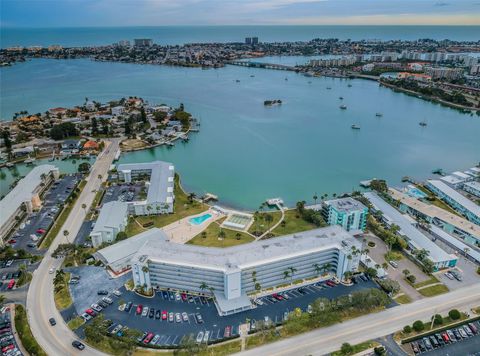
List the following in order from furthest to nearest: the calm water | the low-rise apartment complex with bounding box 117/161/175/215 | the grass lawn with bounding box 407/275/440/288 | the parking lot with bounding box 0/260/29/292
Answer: the calm water, the low-rise apartment complex with bounding box 117/161/175/215, the parking lot with bounding box 0/260/29/292, the grass lawn with bounding box 407/275/440/288

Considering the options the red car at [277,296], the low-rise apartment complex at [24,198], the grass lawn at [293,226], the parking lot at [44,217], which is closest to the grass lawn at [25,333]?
the parking lot at [44,217]

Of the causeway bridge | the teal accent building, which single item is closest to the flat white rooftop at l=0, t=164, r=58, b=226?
the teal accent building

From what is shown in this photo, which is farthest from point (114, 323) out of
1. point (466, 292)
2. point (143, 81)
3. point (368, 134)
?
point (143, 81)

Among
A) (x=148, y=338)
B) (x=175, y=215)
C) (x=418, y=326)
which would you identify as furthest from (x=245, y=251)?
(x=418, y=326)

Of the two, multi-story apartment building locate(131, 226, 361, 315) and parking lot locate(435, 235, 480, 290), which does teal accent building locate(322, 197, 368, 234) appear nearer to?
multi-story apartment building locate(131, 226, 361, 315)

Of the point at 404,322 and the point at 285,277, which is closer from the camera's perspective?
the point at 404,322

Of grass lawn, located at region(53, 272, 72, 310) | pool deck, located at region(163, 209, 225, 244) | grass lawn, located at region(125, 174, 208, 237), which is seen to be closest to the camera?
grass lawn, located at region(53, 272, 72, 310)

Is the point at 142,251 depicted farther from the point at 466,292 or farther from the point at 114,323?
the point at 466,292
